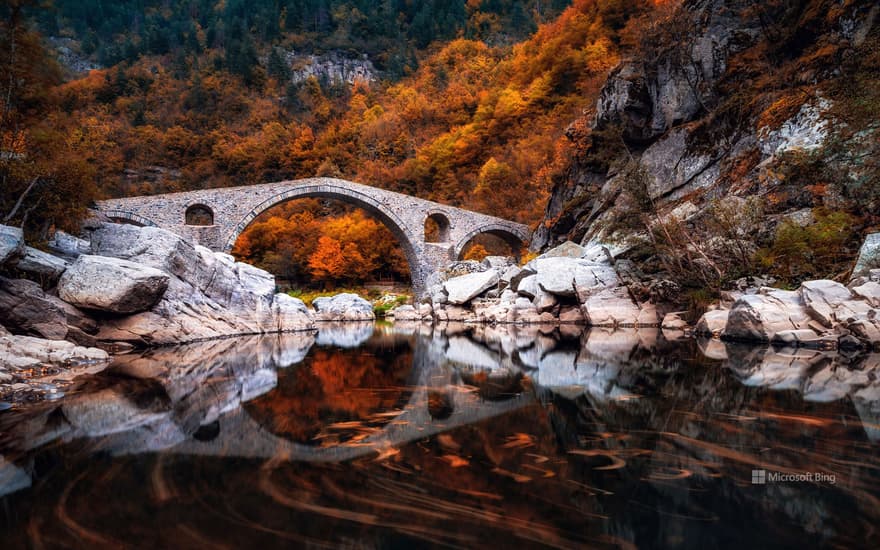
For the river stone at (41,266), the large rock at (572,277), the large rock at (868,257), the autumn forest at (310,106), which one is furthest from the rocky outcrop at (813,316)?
the autumn forest at (310,106)

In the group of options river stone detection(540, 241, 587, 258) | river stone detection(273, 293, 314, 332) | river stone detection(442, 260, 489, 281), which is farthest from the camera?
river stone detection(442, 260, 489, 281)

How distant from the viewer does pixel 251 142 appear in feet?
142

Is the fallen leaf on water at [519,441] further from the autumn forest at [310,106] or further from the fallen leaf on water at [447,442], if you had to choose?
the autumn forest at [310,106]

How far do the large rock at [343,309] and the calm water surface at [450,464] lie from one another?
1412 centimetres

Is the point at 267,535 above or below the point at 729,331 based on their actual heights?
below

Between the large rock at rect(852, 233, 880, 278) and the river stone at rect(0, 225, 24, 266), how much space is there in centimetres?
1219

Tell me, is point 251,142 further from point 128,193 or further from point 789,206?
point 789,206

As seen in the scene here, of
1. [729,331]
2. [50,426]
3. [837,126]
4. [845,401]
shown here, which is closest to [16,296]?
[50,426]

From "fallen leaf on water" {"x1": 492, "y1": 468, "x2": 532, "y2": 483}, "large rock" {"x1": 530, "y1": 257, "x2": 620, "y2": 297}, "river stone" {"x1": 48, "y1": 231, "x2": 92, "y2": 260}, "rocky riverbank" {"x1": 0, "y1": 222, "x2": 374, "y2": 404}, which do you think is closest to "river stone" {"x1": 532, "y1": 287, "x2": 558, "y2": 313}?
"large rock" {"x1": 530, "y1": 257, "x2": 620, "y2": 297}

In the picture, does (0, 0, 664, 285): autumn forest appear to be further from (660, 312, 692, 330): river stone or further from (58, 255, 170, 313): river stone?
(660, 312, 692, 330): river stone

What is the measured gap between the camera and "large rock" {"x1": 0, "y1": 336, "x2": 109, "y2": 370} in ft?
16.9

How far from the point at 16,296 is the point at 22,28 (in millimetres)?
6305

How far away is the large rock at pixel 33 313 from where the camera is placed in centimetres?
652

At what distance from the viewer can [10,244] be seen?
21.3 ft
